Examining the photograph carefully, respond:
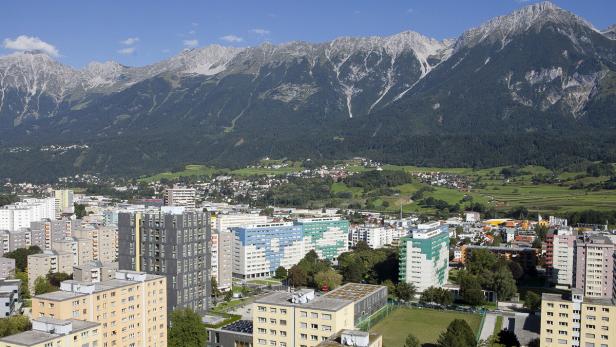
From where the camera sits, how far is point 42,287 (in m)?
38.9

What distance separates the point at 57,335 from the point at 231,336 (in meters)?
10.3

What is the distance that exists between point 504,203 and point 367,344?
6956 cm

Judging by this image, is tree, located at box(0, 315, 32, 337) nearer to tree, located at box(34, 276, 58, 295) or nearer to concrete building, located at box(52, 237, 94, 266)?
tree, located at box(34, 276, 58, 295)

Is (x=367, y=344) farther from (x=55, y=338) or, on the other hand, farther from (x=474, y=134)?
(x=474, y=134)

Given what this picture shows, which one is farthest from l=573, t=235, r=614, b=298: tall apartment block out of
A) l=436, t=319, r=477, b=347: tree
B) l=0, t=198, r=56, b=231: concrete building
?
l=0, t=198, r=56, b=231: concrete building

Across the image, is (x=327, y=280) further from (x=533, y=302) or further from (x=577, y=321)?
(x=577, y=321)

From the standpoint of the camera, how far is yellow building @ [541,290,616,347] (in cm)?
2447

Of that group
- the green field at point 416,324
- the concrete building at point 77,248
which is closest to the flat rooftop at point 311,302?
the green field at point 416,324

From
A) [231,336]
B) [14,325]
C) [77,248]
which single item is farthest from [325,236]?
[14,325]

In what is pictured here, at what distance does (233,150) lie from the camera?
476 feet

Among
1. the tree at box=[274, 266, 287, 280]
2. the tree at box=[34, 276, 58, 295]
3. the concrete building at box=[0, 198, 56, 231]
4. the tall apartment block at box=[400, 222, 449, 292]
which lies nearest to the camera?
the tree at box=[34, 276, 58, 295]

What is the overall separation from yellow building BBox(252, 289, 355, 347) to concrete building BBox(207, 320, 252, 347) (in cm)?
524

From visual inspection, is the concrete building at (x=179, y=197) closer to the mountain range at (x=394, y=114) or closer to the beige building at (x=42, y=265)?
the beige building at (x=42, y=265)

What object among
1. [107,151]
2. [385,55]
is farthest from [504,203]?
[385,55]
